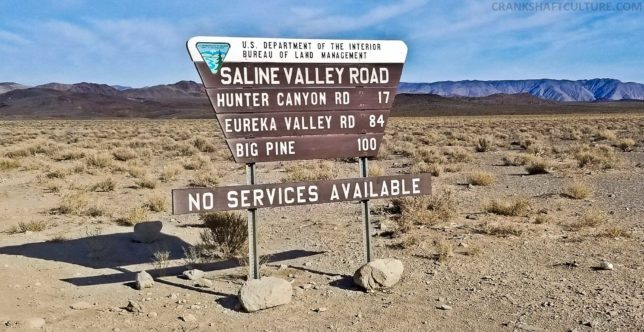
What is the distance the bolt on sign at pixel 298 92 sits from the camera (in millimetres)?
6125

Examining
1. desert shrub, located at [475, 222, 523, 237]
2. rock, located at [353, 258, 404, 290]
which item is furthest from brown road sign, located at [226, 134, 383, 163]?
desert shrub, located at [475, 222, 523, 237]

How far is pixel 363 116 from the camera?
22.4 feet

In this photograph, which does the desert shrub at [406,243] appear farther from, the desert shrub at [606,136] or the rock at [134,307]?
the desert shrub at [606,136]

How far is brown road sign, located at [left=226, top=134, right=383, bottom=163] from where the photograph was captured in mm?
6312

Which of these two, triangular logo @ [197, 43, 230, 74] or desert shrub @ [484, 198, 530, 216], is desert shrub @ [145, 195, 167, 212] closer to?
triangular logo @ [197, 43, 230, 74]

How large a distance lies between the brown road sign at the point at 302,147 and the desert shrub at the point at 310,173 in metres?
7.30

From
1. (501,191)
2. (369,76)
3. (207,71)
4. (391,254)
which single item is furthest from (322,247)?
(501,191)

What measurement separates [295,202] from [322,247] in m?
1.80

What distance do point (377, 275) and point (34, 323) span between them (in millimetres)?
3274

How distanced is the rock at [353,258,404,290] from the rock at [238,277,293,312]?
0.79m

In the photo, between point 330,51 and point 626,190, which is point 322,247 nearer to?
point 330,51

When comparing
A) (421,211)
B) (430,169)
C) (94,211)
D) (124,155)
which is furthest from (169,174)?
(421,211)

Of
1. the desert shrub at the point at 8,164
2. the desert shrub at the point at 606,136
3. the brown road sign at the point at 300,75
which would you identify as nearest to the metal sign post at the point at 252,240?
the brown road sign at the point at 300,75

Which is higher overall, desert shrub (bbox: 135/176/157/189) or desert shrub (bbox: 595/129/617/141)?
desert shrub (bbox: 595/129/617/141)
